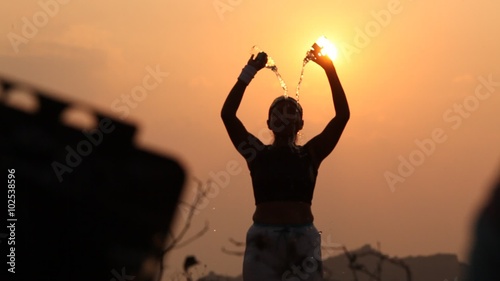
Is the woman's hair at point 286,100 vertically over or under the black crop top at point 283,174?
over

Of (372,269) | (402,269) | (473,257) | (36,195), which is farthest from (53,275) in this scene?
(473,257)

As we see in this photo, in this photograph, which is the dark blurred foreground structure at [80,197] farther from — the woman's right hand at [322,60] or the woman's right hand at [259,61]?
the woman's right hand at [322,60]

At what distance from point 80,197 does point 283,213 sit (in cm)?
783

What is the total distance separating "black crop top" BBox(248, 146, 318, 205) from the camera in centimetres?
521

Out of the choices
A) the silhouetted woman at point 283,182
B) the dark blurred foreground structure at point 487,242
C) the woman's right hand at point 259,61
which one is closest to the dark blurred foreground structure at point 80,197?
the woman's right hand at point 259,61

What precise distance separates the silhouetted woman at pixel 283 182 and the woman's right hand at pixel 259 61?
0.06 metres

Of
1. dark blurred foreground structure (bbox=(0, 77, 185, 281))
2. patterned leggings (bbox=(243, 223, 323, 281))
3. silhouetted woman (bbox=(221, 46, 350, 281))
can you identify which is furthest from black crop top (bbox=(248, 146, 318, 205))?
dark blurred foreground structure (bbox=(0, 77, 185, 281))

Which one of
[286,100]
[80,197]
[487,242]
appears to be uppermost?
[80,197]

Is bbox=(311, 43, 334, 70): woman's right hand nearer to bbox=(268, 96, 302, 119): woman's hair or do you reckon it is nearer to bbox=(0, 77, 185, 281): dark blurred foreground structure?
bbox=(268, 96, 302, 119): woman's hair

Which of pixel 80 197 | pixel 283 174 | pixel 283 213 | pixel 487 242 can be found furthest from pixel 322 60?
pixel 80 197

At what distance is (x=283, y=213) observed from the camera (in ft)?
17.0

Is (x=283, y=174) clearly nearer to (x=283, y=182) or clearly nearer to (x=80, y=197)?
(x=283, y=182)

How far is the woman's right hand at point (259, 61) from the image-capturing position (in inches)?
220

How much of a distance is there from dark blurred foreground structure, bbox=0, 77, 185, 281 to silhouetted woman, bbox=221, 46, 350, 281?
576 cm
